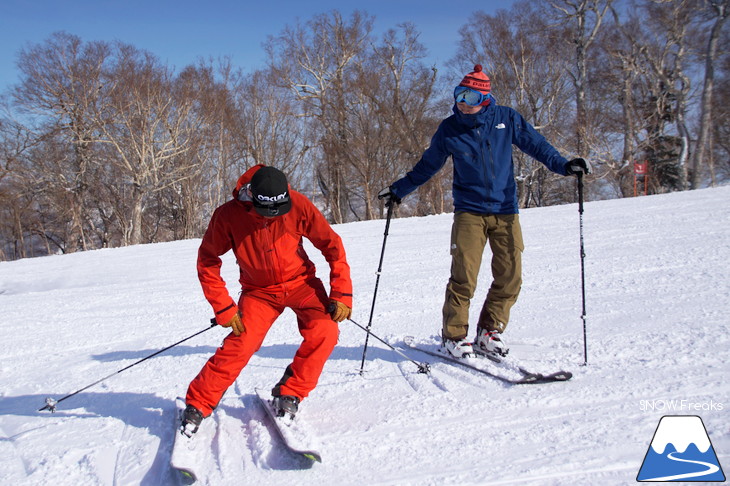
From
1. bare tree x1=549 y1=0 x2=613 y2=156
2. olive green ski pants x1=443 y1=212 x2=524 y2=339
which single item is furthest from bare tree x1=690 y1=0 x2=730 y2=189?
olive green ski pants x1=443 y1=212 x2=524 y2=339

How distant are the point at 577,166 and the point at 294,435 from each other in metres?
2.30

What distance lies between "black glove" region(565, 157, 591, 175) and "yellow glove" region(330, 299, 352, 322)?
165 centimetres

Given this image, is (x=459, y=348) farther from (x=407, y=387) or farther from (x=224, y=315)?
(x=224, y=315)

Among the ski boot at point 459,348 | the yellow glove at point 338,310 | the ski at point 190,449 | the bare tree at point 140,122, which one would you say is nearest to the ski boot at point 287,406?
the ski at point 190,449

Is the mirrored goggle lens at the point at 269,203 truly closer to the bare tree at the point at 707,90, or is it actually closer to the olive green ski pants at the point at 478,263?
the olive green ski pants at the point at 478,263

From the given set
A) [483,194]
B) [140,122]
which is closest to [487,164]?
[483,194]

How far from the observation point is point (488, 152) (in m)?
3.12

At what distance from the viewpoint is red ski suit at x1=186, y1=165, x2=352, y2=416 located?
247 cm

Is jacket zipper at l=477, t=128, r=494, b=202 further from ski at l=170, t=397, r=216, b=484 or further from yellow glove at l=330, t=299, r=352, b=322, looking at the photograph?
ski at l=170, t=397, r=216, b=484

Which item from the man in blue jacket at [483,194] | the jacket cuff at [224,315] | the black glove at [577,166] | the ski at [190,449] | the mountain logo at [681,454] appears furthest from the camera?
the man in blue jacket at [483,194]

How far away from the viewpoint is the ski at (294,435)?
84.7 inches

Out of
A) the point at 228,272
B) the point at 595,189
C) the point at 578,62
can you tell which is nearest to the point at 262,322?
the point at 228,272

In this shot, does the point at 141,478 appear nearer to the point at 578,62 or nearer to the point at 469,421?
the point at 469,421

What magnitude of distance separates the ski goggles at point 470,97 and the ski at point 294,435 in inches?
84.5
